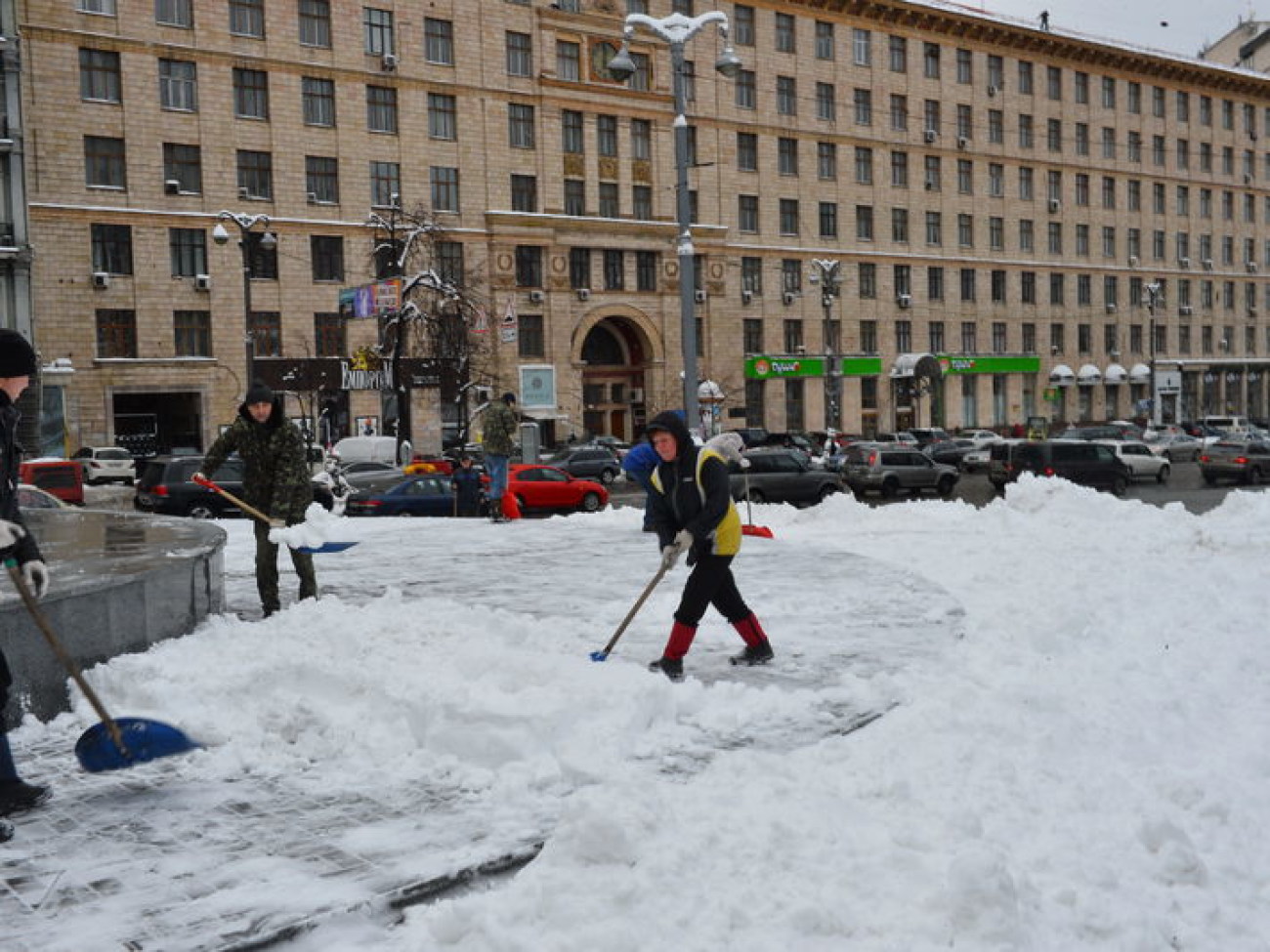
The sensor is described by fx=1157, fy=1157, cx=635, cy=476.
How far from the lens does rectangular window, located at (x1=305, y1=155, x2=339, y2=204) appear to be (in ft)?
143

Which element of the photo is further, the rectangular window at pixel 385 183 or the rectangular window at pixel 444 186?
the rectangular window at pixel 444 186

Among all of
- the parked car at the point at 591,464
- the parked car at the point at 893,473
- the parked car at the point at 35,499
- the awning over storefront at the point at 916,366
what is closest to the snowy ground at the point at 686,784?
the parked car at the point at 35,499

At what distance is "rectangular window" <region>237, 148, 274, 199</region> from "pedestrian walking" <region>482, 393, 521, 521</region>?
29.8m

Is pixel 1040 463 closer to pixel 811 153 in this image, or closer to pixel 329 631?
pixel 329 631

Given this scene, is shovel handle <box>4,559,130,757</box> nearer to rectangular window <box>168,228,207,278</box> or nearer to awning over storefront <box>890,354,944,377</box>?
rectangular window <box>168,228,207,278</box>

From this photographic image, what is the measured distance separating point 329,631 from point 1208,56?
104 m

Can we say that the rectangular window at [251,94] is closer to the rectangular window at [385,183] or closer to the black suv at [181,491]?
the rectangular window at [385,183]

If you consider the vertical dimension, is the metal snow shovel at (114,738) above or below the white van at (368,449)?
below

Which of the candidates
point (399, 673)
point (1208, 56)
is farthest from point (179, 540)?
point (1208, 56)

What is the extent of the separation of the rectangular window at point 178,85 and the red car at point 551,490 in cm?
2448

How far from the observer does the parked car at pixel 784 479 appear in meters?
25.3

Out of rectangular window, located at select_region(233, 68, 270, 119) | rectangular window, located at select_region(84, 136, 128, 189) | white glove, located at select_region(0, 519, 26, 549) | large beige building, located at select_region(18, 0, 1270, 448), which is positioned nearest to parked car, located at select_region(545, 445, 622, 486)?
large beige building, located at select_region(18, 0, 1270, 448)

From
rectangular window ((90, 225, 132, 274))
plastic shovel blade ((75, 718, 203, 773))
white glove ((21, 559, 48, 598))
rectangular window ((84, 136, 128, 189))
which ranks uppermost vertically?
rectangular window ((84, 136, 128, 189))

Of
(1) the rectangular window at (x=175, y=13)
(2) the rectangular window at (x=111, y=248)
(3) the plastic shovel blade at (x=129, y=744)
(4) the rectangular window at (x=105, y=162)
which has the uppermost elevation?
(1) the rectangular window at (x=175, y=13)
